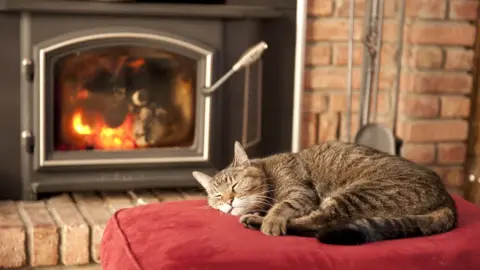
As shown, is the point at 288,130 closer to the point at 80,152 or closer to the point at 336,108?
the point at 336,108

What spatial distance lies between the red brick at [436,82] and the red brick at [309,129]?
1.04 feet

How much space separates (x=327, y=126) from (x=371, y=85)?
26 centimetres

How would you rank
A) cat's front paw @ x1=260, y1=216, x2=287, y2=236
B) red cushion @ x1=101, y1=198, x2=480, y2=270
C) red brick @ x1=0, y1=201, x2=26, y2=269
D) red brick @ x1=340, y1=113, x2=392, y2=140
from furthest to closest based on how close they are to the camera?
red brick @ x1=340, y1=113, x2=392, y2=140
red brick @ x1=0, y1=201, x2=26, y2=269
cat's front paw @ x1=260, y1=216, x2=287, y2=236
red cushion @ x1=101, y1=198, x2=480, y2=270

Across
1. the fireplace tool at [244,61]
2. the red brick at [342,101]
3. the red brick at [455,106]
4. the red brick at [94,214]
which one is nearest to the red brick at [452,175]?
the red brick at [455,106]

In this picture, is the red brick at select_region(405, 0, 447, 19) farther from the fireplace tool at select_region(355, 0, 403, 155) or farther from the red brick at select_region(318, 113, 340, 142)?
the red brick at select_region(318, 113, 340, 142)

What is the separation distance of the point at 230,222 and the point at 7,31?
3.36 ft

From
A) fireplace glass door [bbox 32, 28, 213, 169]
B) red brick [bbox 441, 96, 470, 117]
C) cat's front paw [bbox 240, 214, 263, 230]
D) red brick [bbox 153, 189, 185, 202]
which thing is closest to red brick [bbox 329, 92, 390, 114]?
red brick [bbox 441, 96, 470, 117]

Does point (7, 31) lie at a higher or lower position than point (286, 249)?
higher

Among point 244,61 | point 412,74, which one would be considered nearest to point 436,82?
point 412,74

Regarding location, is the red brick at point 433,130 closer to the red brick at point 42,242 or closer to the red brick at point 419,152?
→ the red brick at point 419,152

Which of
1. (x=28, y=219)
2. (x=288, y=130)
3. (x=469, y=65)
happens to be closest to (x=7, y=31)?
(x=28, y=219)

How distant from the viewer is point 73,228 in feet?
6.84

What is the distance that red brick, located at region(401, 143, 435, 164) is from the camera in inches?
102

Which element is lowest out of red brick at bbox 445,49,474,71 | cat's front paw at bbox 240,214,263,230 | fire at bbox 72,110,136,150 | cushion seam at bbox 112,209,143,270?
cushion seam at bbox 112,209,143,270
